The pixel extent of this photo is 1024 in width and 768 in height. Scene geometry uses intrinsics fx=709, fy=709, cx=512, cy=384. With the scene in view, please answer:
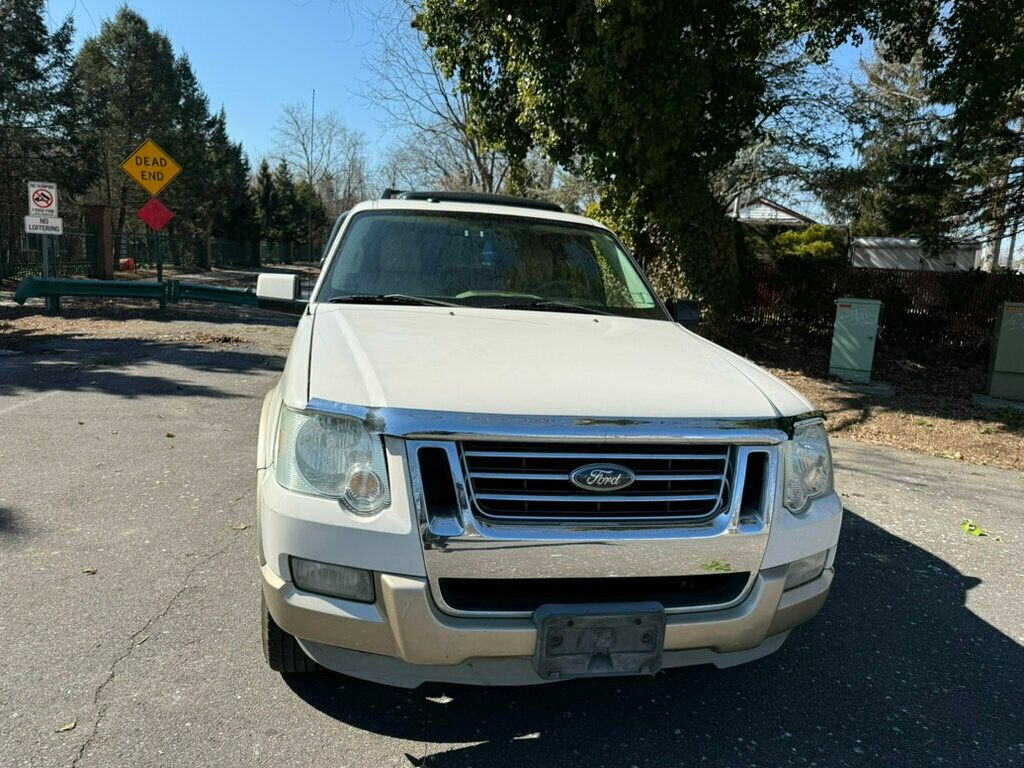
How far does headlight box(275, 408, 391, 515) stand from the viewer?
2156mm

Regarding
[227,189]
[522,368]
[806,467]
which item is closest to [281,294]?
[522,368]

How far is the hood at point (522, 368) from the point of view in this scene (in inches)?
88.5

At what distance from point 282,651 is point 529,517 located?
111cm

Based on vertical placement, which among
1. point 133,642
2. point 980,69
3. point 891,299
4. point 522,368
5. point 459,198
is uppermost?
point 980,69

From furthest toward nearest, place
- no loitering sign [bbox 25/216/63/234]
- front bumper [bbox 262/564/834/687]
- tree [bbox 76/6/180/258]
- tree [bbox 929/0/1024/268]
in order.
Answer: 1. tree [bbox 76/6/180/258]
2. no loitering sign [bbox 25/216/63/234]
3. tree [bbox 929/0/1024/268]
4. front bumper [bbox 262/564/834/687]

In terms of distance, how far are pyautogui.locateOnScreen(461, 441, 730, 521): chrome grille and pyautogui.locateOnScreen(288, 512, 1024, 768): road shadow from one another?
906 mm

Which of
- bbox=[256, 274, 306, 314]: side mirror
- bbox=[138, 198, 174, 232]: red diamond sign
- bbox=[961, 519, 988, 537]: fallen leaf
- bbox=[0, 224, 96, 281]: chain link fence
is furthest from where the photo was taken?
bbox=[0, 224, 96, 281]: chain link fence

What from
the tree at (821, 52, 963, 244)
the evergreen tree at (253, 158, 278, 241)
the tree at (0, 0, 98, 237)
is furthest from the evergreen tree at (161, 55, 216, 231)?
the tree at (821, 52, 963, 244)

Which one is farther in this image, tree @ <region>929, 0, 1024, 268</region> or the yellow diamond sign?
the yellow diamond sign

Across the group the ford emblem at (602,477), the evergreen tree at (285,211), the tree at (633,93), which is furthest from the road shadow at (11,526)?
the evergreen tree at (285,211)

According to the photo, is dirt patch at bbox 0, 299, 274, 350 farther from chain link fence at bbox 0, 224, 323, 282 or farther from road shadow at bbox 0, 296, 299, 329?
chain link fence at bbox 0, 224, 323, 282

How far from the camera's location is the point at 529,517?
2201 millimetres

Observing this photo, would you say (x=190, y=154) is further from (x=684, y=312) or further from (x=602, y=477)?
(x=602, y=477)

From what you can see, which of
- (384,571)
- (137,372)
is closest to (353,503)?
(384,571)
